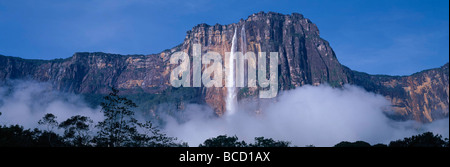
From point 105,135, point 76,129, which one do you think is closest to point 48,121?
point 76,129

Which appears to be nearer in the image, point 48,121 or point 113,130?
point 113,130

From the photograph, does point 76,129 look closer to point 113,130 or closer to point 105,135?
point 105,135

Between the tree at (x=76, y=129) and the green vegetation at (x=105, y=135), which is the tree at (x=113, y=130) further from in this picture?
the tree at (x=76, y=129)

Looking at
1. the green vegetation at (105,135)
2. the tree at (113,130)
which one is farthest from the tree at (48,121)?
the tree at (113,130)

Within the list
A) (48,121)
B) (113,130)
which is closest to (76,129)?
(48,121)

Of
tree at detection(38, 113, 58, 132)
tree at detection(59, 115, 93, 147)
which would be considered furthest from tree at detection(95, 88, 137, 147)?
tree at detection(38, 113, 58, 132)

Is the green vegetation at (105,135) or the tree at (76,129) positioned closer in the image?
the green vegetation at (105,135)

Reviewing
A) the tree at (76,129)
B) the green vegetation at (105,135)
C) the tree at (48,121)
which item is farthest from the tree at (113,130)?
the tree at (48,121)

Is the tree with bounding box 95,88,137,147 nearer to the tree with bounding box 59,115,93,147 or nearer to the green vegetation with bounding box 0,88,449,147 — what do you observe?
the green vegetation with bounding box 0,88,449,147

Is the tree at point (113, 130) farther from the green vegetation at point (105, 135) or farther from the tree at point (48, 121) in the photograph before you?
the tree at point (48, 121)
